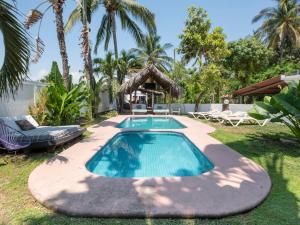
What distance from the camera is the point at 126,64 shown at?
2516cm

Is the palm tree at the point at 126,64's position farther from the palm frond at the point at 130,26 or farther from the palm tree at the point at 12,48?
the palm tree at the point at 12,48

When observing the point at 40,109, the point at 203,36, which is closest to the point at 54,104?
the point at 40,109

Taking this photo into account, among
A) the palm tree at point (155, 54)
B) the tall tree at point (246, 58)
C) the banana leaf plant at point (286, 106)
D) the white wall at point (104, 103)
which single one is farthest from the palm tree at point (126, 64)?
the banana leaf plant at point (286, 106)

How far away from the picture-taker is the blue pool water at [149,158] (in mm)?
6551

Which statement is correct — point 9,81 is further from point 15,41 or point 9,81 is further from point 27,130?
point 27,130

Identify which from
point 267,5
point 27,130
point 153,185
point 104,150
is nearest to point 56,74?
point 27,130

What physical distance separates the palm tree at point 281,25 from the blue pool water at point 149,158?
27.2 metres

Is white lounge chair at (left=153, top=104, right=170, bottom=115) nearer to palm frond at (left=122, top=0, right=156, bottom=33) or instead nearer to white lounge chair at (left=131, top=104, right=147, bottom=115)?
white lounge chair at (left=131, top=104, right=147, bottom=115)

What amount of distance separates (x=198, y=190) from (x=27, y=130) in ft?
21.3

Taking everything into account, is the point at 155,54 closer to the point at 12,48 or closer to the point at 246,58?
the point at 246,58

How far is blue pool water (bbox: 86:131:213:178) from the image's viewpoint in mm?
6551

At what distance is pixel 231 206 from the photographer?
3.66 m

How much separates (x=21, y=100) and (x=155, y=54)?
79.8 feet

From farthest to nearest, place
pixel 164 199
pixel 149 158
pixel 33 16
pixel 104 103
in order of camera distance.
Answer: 1. pixel 104 103
2. pixel 33 16
3. pixel 149 158
4. pixel 164 199
